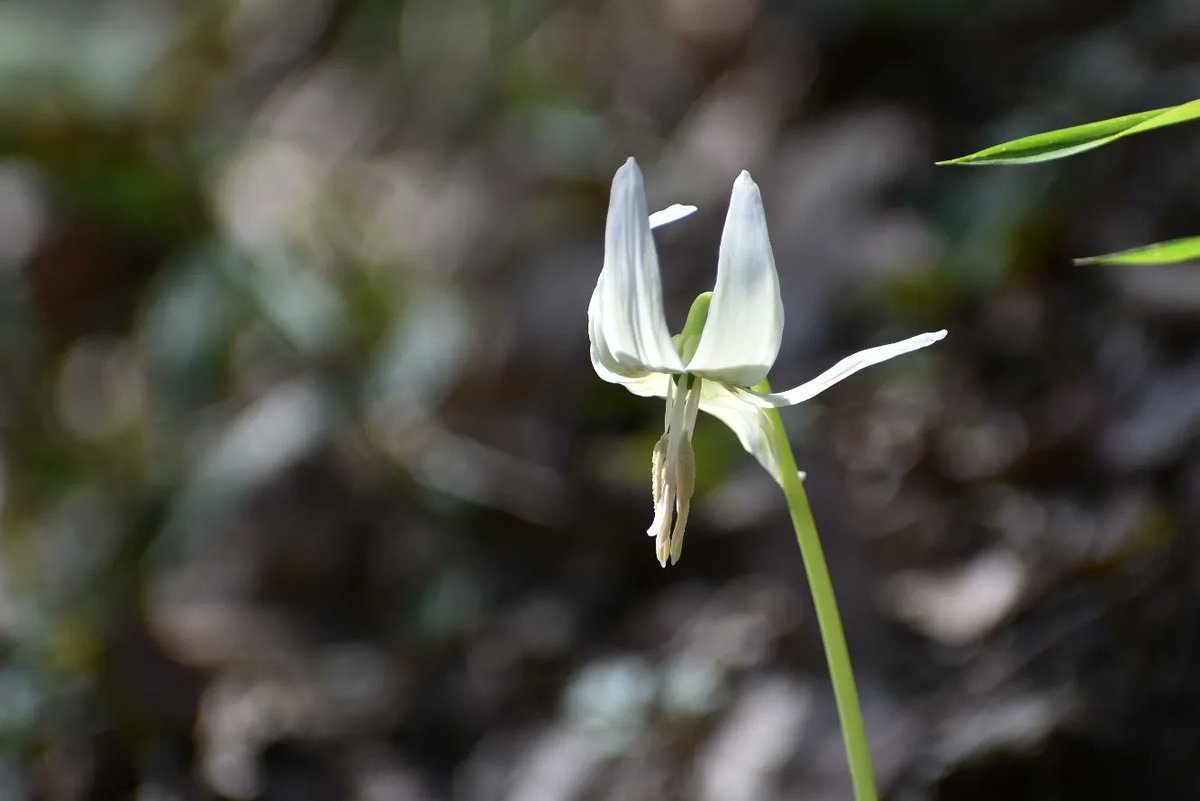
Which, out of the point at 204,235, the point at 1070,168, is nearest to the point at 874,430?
the point at 1070,168

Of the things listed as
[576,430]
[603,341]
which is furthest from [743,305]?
[576,430]

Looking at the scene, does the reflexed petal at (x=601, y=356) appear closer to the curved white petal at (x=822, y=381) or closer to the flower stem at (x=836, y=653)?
the curved white petal at (x=822, y=381)

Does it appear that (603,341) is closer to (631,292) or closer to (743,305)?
(631,292)

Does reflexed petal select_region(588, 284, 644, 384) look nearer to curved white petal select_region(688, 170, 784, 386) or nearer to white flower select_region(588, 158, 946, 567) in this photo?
white flower select_region(588, 158, 946, 567)

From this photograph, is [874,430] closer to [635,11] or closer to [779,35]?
[779,35]

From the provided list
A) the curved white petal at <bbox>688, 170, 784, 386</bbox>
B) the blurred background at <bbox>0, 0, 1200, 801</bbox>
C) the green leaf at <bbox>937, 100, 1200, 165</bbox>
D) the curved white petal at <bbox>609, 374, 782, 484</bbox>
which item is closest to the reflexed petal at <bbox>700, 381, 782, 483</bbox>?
the curved white petal at <bbox>609, 374, 782, 484</bbox>

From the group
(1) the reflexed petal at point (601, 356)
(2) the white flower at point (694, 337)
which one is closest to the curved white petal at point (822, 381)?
(2) the white flower at point (694, 337)
